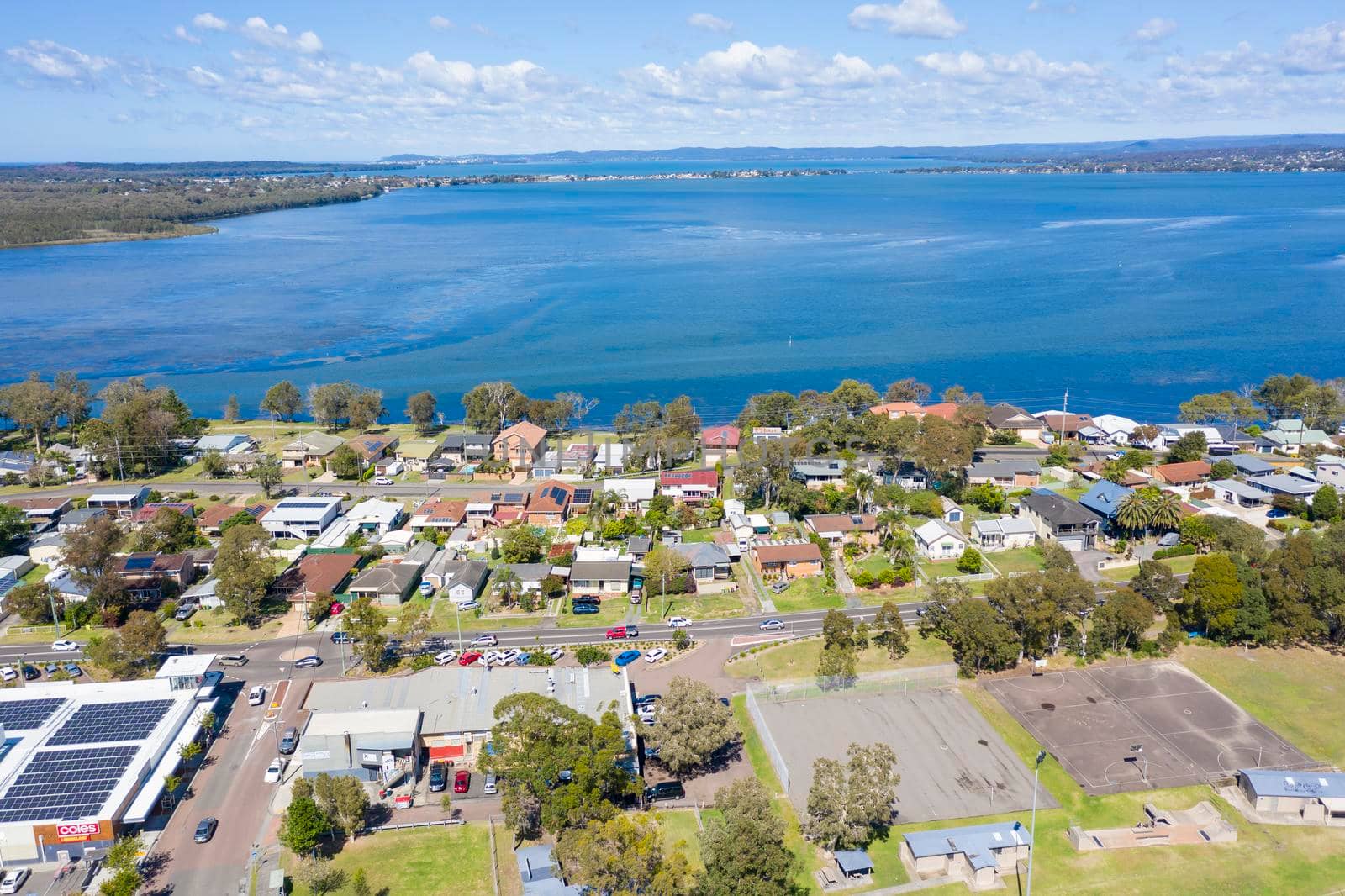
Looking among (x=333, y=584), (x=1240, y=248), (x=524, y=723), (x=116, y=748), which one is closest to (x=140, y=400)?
(x=333, y=584)

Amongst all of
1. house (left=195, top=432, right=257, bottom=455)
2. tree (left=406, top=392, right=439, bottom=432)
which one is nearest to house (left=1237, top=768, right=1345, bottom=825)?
tree (left=406, top=392, right=439, bottom=432)

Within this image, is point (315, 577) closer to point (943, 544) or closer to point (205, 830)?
point (205, 830)

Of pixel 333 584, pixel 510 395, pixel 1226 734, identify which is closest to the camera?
pixel 1226 734

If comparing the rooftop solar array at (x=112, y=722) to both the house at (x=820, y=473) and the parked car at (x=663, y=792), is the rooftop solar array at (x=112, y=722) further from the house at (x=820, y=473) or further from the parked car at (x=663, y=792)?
the house at (x=820, y=473)

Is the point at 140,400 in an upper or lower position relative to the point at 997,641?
upper

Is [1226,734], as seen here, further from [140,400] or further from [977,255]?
[977,255]

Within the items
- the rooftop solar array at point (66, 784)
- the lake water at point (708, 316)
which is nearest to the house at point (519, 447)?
the lake water at point (708, 316)

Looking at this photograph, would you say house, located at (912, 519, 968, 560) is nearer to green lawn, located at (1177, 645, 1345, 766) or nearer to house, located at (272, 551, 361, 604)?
green lawn, located at (1177, 645, 1345, 766)
